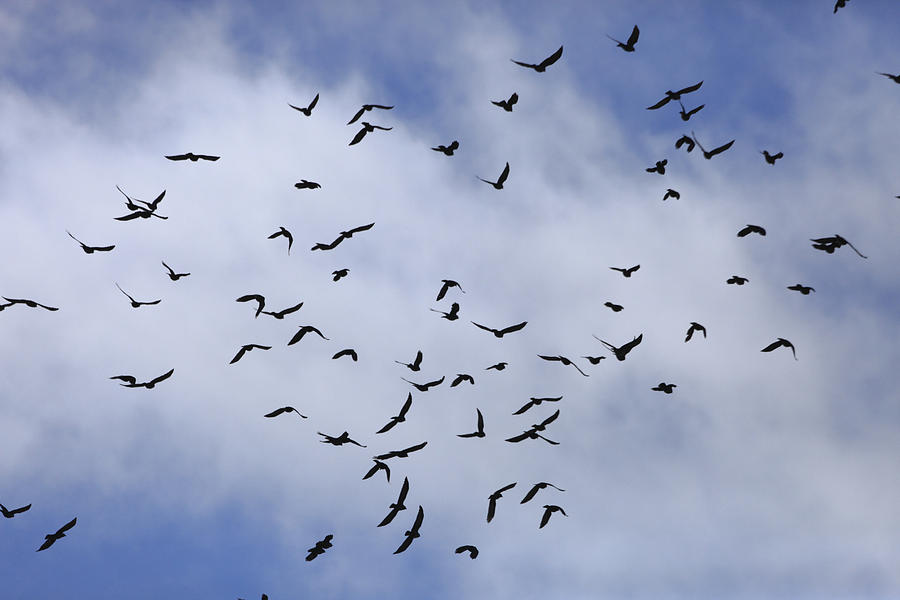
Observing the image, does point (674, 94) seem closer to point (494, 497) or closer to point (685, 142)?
point (685, 142)

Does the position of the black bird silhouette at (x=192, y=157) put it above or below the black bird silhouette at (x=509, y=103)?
below

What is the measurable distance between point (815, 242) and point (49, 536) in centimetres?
3902

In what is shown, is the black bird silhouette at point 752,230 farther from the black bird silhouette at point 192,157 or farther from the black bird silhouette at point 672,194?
the black bird silhouette at point 192,157

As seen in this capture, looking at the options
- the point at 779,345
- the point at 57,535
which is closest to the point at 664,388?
the point at 779,345

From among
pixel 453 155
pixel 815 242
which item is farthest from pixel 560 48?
pixel 815 242

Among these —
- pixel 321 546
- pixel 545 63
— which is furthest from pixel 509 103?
pixel 321 546

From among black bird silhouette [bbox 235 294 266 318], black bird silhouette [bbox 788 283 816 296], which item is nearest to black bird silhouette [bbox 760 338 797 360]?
black bird silhouette [bbox 788 283 816 296]

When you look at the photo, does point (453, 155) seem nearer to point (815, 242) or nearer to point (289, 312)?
point (289, 312)

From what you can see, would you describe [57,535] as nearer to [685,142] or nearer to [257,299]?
[257,299]

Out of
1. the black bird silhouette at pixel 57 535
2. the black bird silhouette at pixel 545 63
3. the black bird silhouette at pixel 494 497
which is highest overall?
the black bird silhouette at pixel 545 63

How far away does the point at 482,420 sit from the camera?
45.3m

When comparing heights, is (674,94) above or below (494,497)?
above

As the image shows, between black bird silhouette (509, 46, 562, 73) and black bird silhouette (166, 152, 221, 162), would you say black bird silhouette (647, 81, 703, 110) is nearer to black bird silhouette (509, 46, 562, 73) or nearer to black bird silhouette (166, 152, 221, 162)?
black bird silhouette (509, 46, 562, 73)

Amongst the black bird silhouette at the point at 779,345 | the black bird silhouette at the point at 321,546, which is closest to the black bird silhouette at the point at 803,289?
the black bird silhouette at the point at 779,345
